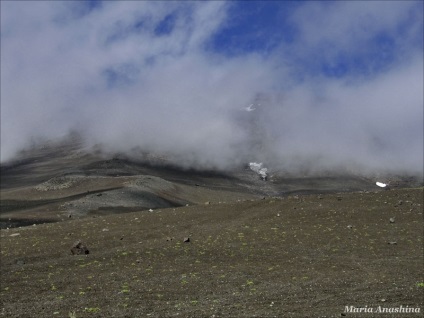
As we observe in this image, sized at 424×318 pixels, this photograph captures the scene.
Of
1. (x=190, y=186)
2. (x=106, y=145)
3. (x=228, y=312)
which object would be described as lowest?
(x=228, y=312)

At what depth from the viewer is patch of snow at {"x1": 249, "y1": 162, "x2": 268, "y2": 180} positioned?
320ft

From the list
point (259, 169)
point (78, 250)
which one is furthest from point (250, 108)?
point (78, 250)

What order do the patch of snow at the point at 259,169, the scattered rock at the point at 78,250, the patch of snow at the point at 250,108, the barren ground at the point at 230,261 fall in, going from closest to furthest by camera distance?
the barren ground at the point at 230,261 → the scattered rock at the point at 78,250 → the patch of snow at the point at 259,169 → the patch of snow at the point at 250,108

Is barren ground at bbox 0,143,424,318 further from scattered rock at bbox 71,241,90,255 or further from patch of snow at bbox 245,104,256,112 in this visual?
patch of snow at bbox 245,104,256,112

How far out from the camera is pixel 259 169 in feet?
336

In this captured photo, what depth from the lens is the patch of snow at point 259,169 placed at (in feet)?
320

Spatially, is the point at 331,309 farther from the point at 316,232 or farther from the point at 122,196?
the point at 122,196

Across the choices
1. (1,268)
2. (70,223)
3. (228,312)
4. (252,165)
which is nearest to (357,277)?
(228,312)

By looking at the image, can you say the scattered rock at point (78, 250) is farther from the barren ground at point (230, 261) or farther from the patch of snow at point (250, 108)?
the patch of snow at point (250, 108)

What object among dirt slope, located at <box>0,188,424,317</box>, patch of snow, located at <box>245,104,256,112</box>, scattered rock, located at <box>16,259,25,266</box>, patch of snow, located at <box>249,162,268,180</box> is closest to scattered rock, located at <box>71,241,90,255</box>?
dirt slope, located at <box>0,188,424,317</box>

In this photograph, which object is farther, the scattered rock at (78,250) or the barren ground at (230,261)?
the scattered rock at (78,250)

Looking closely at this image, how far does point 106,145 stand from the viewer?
366 feet

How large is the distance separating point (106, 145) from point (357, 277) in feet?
322

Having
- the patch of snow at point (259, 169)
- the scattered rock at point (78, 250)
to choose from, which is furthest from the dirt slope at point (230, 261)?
the patch of snow at point (259, 169)
